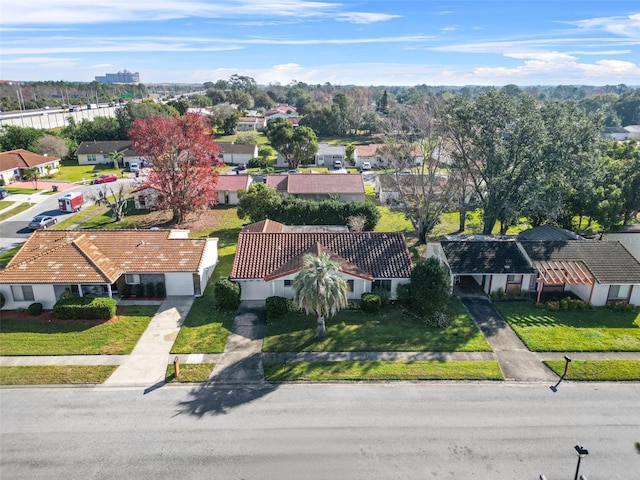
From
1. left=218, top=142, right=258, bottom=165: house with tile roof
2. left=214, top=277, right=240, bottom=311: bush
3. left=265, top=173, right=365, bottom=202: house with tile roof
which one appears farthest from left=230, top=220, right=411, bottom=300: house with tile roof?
left=218, top=142, right=258, bottom=165: house with tile roof

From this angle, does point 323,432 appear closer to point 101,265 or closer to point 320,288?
point 320,288

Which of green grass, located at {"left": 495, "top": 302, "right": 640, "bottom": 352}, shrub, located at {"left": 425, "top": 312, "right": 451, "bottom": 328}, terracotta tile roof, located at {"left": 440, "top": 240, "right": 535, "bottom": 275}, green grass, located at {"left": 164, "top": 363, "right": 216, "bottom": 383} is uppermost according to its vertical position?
terracotta tile roof, located at {"left": 440, "top": 240, "right": 535, "bottom": 275}

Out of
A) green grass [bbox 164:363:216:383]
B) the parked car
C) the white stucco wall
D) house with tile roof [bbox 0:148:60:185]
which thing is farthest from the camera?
house with tile roof [bbox 0:148:60:185]

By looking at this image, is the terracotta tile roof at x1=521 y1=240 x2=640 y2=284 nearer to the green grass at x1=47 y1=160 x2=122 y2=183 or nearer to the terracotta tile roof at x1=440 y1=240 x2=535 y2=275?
the terracotta tile roof at x1=440 y1=240 x2=535 y2=275

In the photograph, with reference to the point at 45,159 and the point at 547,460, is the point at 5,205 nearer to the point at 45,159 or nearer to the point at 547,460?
the point at 45,159

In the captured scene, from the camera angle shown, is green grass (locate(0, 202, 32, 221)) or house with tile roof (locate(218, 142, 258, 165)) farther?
house with tile roof (locate(218, 142, 258, 165))

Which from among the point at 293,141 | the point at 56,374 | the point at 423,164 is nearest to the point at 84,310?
the point at 56,374
